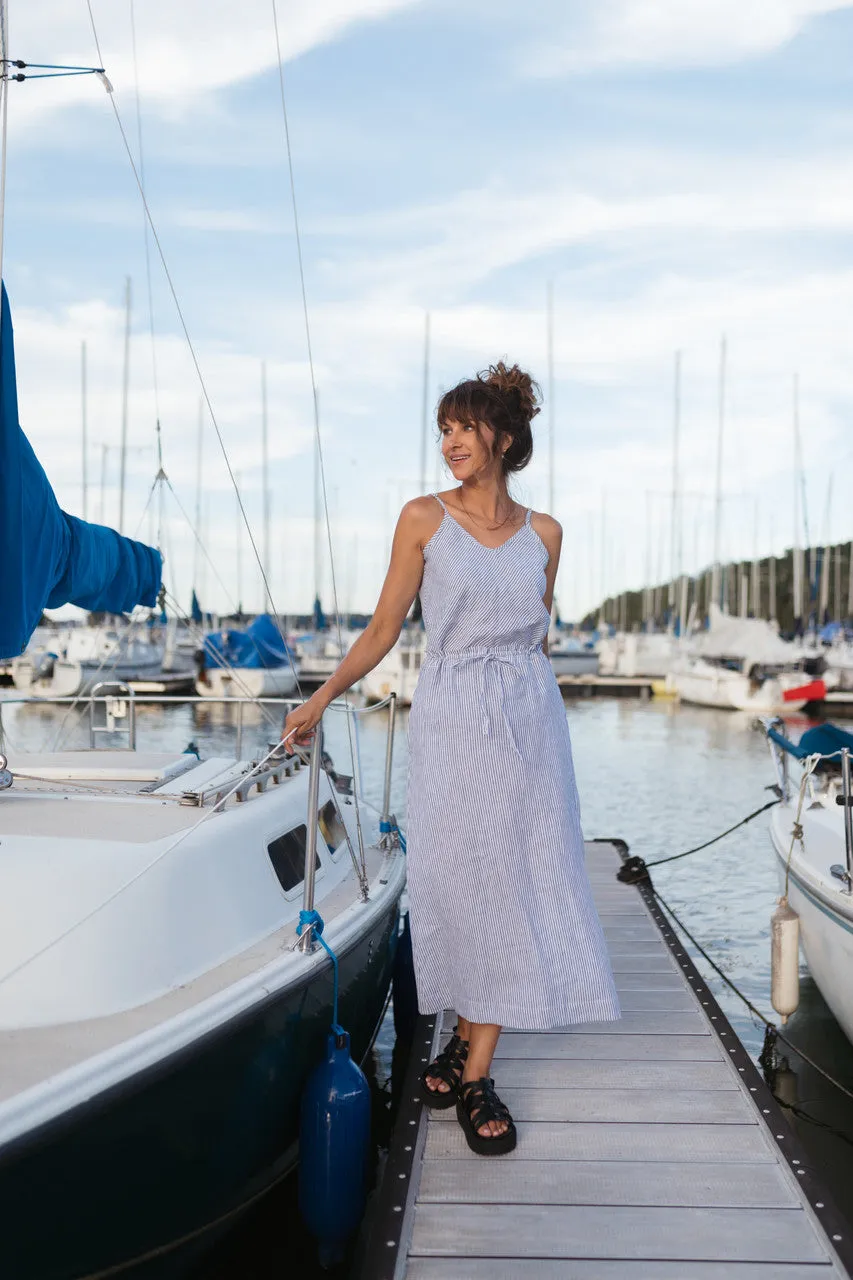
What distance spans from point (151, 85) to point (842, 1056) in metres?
7.17

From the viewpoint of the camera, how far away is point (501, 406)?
3.34m

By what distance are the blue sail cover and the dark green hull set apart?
182 centimetres

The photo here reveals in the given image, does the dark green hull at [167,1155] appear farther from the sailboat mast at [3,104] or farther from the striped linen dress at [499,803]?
the sailboat mast at [3,104]

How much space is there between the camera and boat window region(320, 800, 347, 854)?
18.2ft

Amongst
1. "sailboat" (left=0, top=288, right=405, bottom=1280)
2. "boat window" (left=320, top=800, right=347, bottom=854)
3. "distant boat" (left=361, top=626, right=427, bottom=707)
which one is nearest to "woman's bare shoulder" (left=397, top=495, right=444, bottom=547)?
"sailboat" (left=0, top=288, right=405, bottom=1280)

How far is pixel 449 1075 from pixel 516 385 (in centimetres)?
239

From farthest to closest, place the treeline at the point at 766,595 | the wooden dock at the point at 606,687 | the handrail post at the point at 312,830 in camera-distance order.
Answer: the treeline at the point at 766,595
the wooden dock at the point at 606,687
the handrail post at the point at 312,830

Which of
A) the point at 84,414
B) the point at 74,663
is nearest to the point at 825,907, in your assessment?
the point at 74,663

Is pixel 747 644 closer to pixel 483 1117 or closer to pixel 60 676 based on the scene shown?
pixel 60 676

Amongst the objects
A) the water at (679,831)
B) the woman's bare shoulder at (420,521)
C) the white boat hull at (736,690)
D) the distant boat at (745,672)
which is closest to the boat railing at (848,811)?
the water at (679,831)

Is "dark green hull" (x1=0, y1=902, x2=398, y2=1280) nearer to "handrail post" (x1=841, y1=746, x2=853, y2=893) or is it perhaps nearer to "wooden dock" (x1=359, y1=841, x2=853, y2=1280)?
"wooden dock" (x1=359, y1=841, x2=853, y2=1280)

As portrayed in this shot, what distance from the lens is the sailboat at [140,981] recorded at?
2.89m

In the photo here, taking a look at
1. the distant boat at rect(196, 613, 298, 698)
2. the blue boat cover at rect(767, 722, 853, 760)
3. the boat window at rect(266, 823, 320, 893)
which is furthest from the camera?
the distant boat at rect(196, 613, 298, 698)

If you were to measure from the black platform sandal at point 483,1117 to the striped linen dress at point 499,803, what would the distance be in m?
0.39
